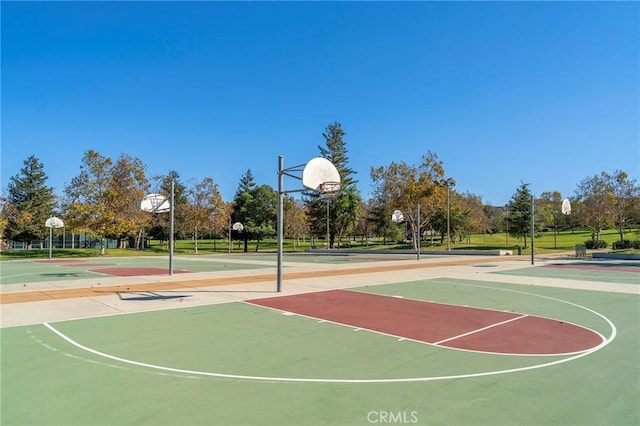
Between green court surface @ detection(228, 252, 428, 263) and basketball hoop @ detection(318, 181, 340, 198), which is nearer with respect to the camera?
basketball hoop @ detection(318, 181, 340, 198)

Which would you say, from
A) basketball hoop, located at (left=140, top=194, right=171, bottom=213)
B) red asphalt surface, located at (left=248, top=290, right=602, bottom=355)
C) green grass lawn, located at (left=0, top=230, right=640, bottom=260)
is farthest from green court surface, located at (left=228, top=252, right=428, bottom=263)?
red asphalt surface, located at (left=248, top=290, right=602, bottom=355)

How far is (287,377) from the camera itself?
19.4ft

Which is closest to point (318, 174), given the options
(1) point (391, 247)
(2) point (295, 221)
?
(1) point (391, 247)

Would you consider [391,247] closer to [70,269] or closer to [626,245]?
[626,245]

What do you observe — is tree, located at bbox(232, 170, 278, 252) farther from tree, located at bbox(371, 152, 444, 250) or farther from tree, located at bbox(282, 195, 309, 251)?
tree, located at bbox(371, 152, 444, 250)

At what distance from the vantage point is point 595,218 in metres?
46.1

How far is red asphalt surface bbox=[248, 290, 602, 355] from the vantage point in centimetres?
773

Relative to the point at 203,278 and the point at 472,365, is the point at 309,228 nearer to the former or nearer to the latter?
the point at 203,278

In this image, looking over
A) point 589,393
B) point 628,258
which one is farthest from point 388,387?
point 628,258

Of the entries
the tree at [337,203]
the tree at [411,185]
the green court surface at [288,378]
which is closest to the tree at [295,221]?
the tree at [337,203]

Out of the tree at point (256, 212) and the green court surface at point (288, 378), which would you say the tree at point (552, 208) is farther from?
the green court surface at point (288, 378)

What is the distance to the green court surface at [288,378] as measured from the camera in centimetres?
470

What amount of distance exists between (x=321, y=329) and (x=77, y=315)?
6.07m

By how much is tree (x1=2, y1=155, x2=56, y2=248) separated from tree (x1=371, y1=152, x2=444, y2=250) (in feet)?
147
